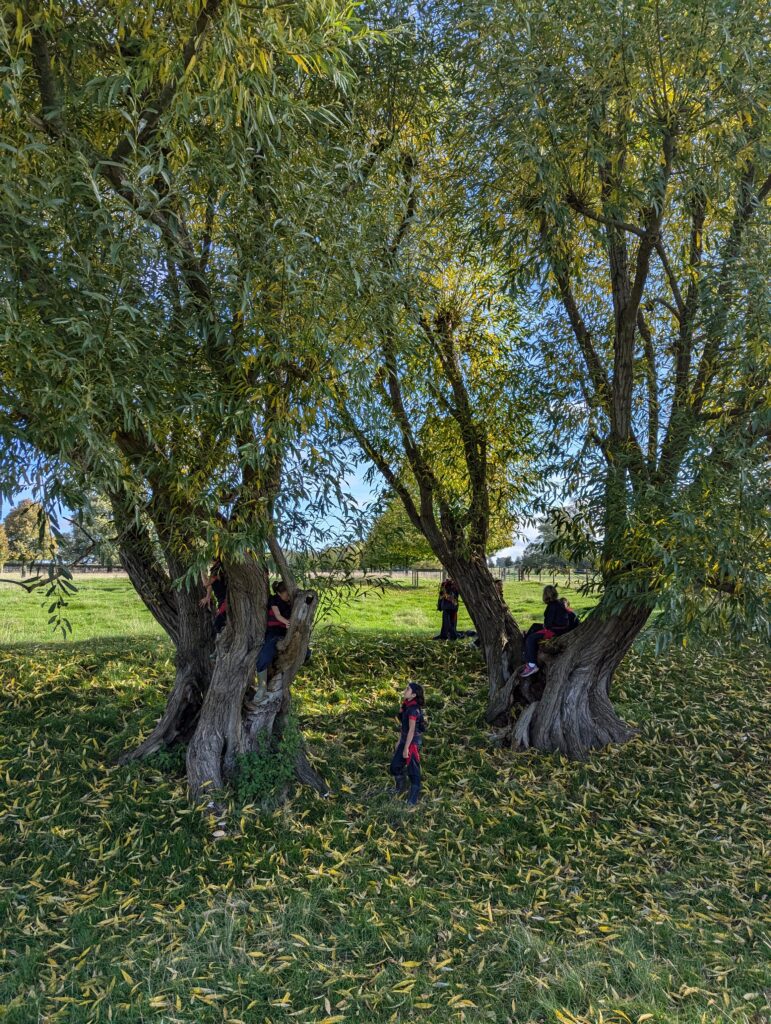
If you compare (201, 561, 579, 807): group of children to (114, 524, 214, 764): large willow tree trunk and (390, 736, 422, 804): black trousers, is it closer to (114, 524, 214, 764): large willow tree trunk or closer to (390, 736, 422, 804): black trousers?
(390, 736, 422, 804): black trousers

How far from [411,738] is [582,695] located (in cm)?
330

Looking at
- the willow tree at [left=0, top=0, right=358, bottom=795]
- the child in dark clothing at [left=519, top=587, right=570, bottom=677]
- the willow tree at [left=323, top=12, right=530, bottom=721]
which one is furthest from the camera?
the child in dark clothing at [left=519, top=587, right=570, bottom=677]

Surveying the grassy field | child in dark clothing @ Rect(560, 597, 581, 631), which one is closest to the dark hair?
the grassy field

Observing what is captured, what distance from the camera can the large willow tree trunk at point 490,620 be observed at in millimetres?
10961

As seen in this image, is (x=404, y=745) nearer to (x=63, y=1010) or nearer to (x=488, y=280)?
(x=63, y=1010)

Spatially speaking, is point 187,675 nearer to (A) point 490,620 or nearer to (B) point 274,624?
(B) point 274,624

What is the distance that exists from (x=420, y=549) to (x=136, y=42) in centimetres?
1380

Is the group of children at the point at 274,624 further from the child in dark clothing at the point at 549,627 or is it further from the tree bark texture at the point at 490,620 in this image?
the child in dark clothing at the point at 549,627

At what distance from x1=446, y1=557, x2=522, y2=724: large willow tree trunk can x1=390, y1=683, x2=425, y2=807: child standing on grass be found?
307 centimetres

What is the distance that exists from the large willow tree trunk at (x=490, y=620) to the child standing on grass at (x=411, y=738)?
121 inches

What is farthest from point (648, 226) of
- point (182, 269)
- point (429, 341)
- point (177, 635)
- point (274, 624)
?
point (177, 635)

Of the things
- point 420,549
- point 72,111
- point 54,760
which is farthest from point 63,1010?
point 420,549

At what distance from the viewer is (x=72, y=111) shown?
237 inches

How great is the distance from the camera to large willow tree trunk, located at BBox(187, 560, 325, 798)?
310 inches
